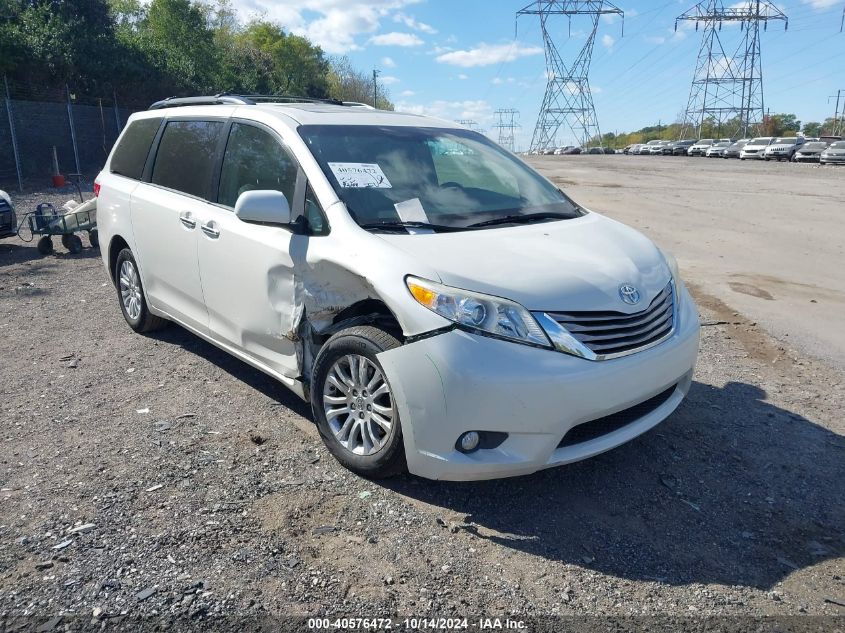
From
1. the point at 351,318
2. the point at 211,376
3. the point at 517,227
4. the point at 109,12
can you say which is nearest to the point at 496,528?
the point at 351,318

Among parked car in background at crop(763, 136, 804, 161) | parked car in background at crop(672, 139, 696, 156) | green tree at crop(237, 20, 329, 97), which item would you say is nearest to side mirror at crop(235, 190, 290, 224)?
green tree at crop(237, 20, 329, 97)

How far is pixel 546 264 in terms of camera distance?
3332 mm

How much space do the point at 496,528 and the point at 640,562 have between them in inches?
25.6

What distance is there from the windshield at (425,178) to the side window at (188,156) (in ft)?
3.13

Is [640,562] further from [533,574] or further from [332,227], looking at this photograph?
[332,227]

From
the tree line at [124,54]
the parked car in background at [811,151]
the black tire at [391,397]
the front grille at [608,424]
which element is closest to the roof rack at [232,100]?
the black tire at [391,397]

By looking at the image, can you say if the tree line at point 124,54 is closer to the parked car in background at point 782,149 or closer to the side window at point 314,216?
the side window at point 314,216

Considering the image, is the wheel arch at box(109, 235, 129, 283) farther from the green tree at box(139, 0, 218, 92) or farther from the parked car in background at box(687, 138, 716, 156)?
the parked car in background at box(687, 138, 716, 156)

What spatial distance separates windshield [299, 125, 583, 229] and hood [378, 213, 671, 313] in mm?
268

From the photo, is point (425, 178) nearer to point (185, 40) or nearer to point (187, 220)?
point (187, 220)

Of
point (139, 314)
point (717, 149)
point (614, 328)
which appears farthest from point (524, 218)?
point (717, 149)

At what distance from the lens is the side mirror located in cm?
363

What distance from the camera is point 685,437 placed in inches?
159

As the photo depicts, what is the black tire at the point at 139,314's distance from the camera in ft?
18.5
